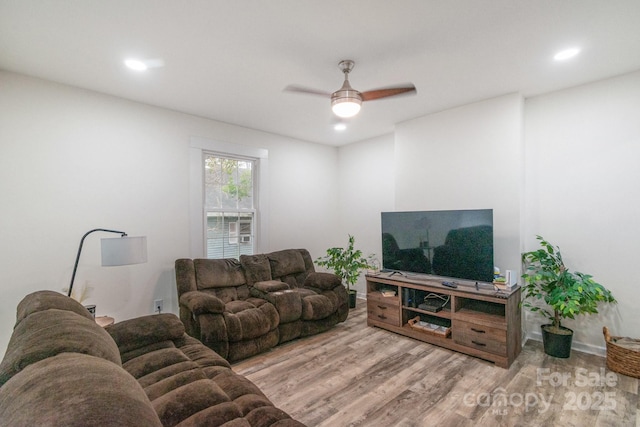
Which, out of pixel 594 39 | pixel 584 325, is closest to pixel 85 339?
pixel 594 39

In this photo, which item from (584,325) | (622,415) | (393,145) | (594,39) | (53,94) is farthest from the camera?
(393,145)

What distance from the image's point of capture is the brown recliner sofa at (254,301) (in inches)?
109

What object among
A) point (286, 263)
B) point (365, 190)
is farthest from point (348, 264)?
point (365, 190)

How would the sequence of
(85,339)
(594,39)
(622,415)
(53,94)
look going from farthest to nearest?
(53,94)
(594,39)
(622,415)
(85,339)

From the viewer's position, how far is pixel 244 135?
4215 mm

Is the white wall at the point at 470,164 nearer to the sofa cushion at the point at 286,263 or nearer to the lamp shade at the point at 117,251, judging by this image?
the sofa cushion at the point at 286,263

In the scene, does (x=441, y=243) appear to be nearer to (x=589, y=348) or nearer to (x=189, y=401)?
(x=589, y=348)

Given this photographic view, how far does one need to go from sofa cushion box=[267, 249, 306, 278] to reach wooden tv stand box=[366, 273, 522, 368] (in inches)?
39.4

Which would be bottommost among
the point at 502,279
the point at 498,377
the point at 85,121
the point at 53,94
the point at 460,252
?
the point at 498,377

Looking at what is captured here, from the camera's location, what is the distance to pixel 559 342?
2.81m

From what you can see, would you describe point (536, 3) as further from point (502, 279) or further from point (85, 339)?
point (85, 339)

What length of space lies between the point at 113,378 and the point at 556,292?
3408 mm

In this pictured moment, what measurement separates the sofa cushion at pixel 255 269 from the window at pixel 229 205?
477 mm

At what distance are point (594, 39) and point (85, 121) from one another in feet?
14.8
